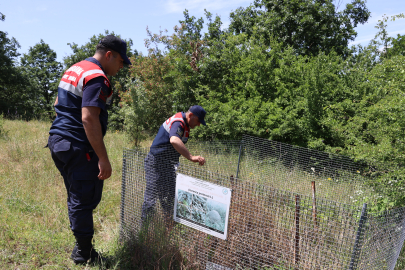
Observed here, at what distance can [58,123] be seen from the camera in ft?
8.31

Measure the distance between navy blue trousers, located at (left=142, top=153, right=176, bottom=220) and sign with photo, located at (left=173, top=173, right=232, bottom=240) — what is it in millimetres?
161

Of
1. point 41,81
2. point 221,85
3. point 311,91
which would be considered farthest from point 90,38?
point 311,91

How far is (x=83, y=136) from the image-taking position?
99.0 inches

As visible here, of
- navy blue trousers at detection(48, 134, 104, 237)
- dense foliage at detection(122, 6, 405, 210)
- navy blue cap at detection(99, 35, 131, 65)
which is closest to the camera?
navy blue trousers at detection(48, 134, 104, 237)

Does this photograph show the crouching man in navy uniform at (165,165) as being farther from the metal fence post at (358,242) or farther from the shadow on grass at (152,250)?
the metal fence post at (358,242)

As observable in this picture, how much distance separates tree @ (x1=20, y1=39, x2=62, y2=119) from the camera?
100ft

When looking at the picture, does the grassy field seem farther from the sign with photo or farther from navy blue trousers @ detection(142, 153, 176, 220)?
the sign with photo

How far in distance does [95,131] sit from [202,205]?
3.78ft

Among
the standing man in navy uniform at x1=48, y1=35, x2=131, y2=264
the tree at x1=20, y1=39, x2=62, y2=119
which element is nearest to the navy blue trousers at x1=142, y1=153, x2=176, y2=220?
the standing man in navy uniform at x1=48, y1=35, x2=131, y2=264

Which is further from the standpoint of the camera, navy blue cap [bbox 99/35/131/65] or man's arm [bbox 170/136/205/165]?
man's arm [bbox 170/136/205/165]

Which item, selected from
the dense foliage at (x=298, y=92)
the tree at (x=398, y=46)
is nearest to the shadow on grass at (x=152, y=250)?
the dense foliage at (x=298, y=92)

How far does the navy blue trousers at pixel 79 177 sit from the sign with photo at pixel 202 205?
795 mm

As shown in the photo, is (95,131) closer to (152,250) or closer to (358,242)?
(152,250)

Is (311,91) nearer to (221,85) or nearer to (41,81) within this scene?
(221,85)
